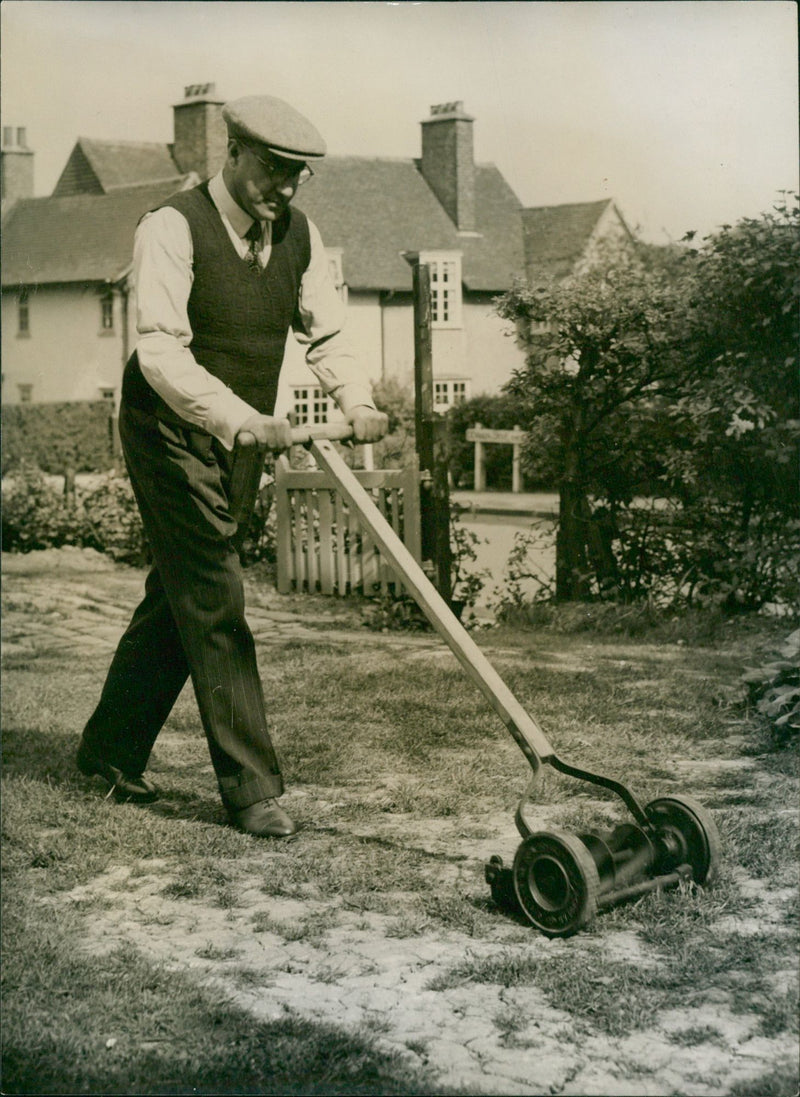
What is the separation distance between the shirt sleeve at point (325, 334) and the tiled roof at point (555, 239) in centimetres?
174

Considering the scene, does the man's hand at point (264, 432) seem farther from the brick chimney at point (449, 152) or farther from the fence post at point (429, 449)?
the fence post at point (429, 449)

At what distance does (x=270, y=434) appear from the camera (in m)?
3.30

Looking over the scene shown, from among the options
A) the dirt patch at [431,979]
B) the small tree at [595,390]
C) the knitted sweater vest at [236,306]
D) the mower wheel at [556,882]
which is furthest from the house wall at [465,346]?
the mower wheel at [556,882]

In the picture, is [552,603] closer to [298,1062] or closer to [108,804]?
[108,804]

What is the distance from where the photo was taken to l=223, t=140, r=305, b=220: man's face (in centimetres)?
342

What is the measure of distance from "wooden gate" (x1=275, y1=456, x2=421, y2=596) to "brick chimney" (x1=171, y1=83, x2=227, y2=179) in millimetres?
2376

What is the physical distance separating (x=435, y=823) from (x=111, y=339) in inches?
147

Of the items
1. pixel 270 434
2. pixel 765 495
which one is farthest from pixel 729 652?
pixel 270 434

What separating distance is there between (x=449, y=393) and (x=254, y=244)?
9.18 feet

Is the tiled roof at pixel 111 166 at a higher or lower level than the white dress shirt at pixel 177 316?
higher

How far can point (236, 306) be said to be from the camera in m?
3.63

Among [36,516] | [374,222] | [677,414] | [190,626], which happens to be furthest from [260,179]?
[36,516]

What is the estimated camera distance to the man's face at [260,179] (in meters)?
3.42

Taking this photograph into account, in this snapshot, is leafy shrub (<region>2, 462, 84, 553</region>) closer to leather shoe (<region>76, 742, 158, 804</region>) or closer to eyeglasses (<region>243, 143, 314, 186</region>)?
leather shoe (<region>76, 742, 158, 804</region>)
